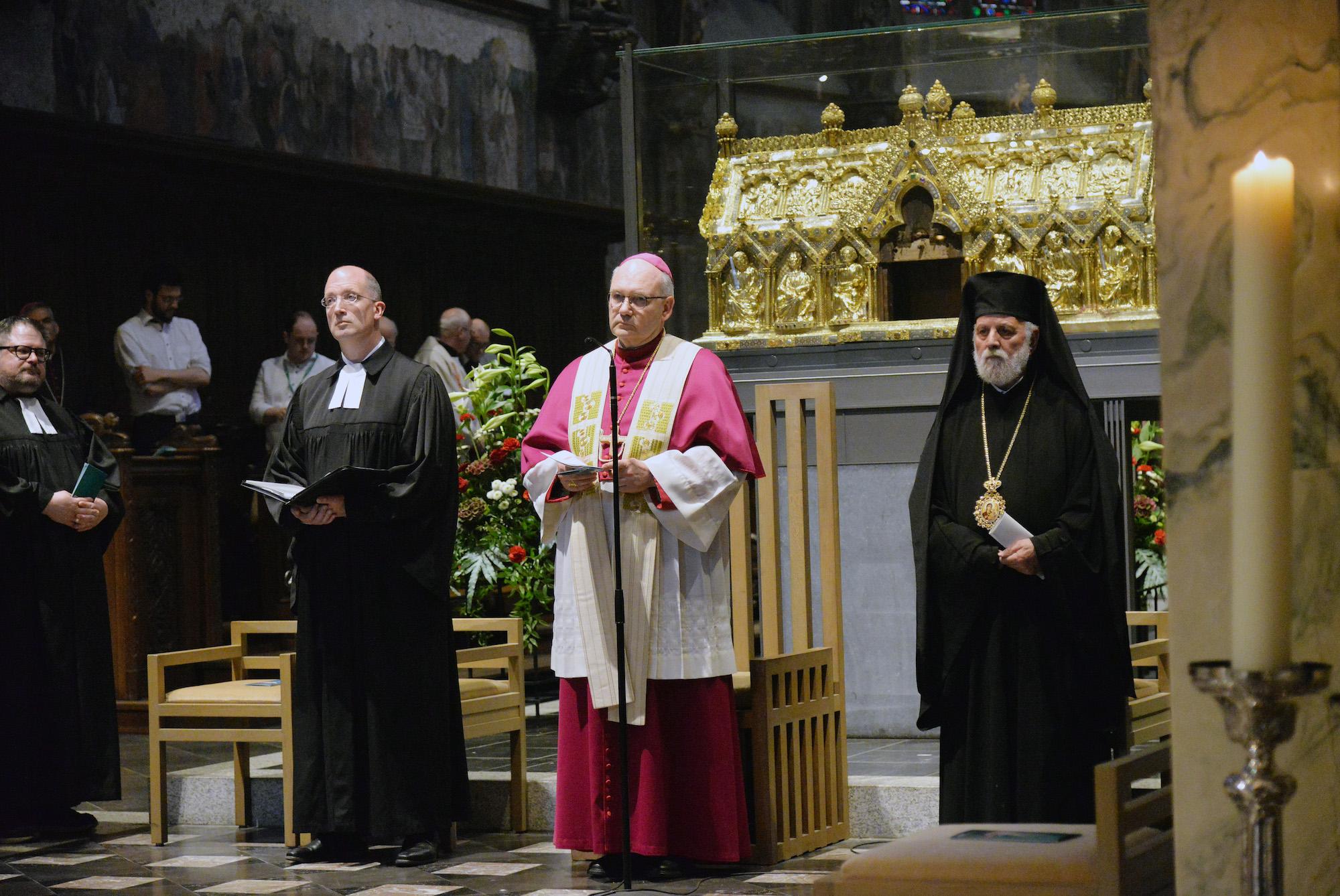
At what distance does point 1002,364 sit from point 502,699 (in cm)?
250

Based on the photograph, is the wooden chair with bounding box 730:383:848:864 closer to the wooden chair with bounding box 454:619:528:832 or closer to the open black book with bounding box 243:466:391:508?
the wooden chair with bounding box 454:619:528:832

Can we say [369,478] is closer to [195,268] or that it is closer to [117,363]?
[117,363]

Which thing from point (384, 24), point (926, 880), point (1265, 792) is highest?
point (384, 24)

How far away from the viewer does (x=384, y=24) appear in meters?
13.9

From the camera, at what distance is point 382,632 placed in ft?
20.2

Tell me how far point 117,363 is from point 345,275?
17.9 ft

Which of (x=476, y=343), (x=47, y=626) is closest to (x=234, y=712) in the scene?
(x=47, y=626)

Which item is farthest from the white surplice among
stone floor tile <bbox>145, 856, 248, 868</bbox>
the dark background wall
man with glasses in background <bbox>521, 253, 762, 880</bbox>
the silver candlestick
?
the dark background wall

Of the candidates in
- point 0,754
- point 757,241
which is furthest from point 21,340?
point 757,241

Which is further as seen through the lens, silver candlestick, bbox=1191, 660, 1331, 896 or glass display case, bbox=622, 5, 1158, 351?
glass display case, bbox=622, 5, 1158, 351

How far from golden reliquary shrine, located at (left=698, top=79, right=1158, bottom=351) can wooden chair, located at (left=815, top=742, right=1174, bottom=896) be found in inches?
197

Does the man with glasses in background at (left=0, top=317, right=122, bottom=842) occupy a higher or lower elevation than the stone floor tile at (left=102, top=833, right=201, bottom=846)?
higher

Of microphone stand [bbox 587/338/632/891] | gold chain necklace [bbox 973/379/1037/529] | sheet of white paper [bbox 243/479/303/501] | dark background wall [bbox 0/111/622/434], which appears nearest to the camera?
microphone stand [bbox 587/338/632/891]

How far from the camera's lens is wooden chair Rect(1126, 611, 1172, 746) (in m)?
5.29
